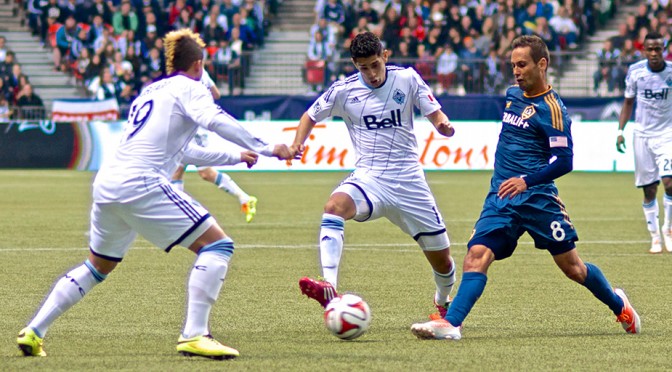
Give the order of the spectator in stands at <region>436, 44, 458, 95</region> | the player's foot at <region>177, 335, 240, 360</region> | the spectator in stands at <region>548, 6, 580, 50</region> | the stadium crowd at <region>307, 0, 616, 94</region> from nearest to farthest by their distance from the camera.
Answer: the player's foot at <region>177, 335, 240, 360</region> < the spectator in stands at <region>436, 44, 458, 95</region> < the stadium crowd at <region>307, 0, 616, 94</region> < the spectator in stands at <region>548, 6, 580, 50</region>

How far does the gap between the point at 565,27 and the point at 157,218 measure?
26.6m

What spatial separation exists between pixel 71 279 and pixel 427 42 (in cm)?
2559

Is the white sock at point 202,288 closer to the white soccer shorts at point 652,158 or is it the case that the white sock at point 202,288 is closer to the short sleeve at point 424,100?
the short sleeve at point 424,100

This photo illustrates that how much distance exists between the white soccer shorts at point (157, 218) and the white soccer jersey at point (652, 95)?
7.97 metres

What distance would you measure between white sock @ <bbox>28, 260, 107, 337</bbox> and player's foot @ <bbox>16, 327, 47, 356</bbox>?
4 centimetres

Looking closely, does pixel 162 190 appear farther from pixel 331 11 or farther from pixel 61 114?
pixel 331 11

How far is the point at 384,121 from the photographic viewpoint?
9125 mm

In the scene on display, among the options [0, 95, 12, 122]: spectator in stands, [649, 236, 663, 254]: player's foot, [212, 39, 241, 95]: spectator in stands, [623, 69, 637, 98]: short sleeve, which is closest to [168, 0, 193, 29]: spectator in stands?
[212, 39, 241, 95]: spectator in stands

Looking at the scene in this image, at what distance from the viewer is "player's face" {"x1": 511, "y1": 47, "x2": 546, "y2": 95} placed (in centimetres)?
824

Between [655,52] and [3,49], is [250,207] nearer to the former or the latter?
[655,52]

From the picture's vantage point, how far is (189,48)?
7.44m

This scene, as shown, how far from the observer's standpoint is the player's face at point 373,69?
8.89 meters

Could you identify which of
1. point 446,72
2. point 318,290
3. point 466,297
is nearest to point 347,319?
point 318,290

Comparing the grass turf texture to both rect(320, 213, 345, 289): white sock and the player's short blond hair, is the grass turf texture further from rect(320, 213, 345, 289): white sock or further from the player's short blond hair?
the player's short blond hair
